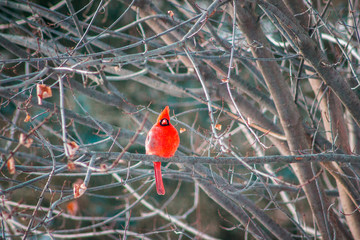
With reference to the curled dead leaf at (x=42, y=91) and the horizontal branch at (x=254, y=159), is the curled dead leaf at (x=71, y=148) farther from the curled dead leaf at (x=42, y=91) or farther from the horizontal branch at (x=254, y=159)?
the horizontal branch at (x=254, y=159)

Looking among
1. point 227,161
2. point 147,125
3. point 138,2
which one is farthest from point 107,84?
point 227,161

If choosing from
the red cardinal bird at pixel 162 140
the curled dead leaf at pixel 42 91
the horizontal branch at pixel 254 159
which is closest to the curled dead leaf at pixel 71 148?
the curled dead leaf at pixel 42 91

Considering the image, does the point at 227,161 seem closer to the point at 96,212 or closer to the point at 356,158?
the point at 356,158

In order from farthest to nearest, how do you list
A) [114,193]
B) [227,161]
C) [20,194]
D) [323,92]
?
[114,193] < [20,194] < [323,92] < [227,161]

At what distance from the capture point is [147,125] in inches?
156

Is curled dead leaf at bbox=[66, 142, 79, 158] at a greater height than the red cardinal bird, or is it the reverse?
the red cardinal bird

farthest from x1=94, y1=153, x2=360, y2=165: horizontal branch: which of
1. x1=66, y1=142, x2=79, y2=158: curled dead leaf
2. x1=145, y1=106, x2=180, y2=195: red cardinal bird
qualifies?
x1=66, y1=142, x2=79, y2=158: curled dead leaf

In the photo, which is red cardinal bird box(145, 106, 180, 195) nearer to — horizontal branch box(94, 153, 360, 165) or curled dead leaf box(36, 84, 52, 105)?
horizontal branch box(94, 153, 360, 165)

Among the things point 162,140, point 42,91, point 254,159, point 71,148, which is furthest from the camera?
point 162,140

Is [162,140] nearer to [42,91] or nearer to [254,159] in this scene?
[254,159]

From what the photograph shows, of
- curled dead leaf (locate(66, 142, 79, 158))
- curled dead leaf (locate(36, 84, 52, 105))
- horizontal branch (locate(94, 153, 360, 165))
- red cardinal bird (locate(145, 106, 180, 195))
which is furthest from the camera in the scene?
red cardinal bird (locate(145, 106, 180, 195))

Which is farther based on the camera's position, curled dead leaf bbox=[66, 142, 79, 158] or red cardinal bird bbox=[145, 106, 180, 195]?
red cardinal bird bbox=[145, 106, 180, 195]

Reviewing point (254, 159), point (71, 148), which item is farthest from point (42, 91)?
point (254, 159)

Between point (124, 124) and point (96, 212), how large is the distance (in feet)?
5.87
